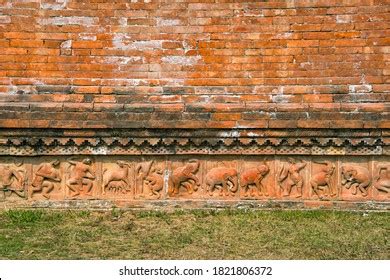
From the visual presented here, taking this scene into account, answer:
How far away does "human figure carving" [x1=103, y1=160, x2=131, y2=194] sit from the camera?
7.12 meters

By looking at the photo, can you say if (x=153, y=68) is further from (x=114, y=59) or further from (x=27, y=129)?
(x=27, y=129)

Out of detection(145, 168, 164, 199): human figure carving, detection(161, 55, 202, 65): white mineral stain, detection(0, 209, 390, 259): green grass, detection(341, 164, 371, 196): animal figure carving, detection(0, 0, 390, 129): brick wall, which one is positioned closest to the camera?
detection(0, 209, 390, 259): green grass

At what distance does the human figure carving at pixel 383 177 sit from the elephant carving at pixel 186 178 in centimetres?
244

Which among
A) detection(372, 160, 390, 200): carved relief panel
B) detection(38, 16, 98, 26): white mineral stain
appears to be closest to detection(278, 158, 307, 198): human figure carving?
detection(372, 160, 390, 200): carved relief panel

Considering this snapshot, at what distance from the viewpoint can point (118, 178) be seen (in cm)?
712

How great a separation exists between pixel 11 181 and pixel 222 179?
2.89 m

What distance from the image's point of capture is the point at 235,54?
7273 millimetres

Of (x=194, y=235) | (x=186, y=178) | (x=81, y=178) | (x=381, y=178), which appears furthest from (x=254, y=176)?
(x=81, y=178)

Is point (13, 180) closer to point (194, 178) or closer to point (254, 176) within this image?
point (194, 178)

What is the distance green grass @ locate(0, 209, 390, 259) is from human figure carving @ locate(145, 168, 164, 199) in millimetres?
328

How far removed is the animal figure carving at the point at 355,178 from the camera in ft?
23.1

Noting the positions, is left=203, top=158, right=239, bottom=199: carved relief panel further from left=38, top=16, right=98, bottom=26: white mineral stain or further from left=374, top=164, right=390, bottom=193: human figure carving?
left=38, top=16, right=98, bottom=26: white mineral stain

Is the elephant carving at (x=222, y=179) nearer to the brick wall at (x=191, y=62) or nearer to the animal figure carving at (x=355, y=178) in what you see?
the brick wall at (x=191, y=62)

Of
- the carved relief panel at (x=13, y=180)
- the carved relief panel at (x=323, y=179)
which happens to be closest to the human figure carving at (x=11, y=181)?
the carved relief panel at (x=13, y=180)
